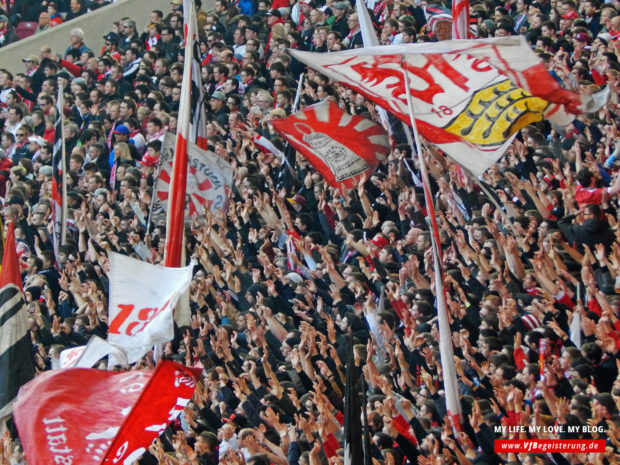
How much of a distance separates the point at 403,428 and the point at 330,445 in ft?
2.53

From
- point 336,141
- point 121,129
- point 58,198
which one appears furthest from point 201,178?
point 121,129

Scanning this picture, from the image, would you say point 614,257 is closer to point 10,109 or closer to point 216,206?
point 216,206

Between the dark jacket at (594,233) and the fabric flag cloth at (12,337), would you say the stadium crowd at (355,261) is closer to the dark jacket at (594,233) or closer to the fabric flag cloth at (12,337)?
the dark jacket at (594,233)

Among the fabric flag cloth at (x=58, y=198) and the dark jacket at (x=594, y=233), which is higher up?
the dark jacket at (x=594, y=233)

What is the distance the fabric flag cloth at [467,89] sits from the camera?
11312 millimetres

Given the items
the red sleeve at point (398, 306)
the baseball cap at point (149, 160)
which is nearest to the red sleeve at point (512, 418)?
the red sleeve at point (398, 306)

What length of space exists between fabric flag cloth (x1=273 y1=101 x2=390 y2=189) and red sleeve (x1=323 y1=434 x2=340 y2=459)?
10.6ft

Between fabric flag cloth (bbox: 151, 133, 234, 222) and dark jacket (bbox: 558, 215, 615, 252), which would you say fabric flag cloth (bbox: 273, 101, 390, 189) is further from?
dark jacket (bbox: 558, 215, 615, 252)

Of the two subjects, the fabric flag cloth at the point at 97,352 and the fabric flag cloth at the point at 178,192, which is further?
the fabric flag cloth at the point at 178,192

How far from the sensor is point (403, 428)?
10.9m

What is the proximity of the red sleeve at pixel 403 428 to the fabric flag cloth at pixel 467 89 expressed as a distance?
6.04ft

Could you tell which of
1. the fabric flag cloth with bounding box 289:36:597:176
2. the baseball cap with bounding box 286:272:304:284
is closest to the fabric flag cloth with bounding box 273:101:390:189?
the baseball cap with bounding box 286:272:304:284

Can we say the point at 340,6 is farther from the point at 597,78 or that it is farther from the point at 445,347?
the point at 445,347

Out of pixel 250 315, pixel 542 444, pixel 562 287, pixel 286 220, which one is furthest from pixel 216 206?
pixel 542 444
